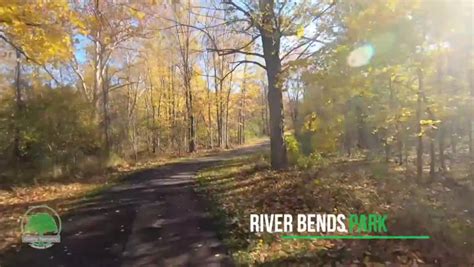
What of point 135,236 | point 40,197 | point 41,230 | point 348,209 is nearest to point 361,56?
point 348,209

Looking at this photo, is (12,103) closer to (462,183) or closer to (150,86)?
(462,183)

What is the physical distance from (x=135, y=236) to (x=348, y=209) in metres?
4.67

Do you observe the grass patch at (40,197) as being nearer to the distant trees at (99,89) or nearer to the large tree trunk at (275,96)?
the distant trees at (99,89)

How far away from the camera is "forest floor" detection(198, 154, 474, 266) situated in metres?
6.50

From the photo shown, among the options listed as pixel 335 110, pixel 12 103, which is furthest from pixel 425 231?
pixel 12 103

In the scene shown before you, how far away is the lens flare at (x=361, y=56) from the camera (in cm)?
Answer: 1059

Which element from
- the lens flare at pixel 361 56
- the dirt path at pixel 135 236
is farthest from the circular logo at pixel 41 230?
the lens flare at pixel 361 56

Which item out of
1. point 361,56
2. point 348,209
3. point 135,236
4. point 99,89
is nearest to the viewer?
point 135,236

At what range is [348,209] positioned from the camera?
9156 millimetres

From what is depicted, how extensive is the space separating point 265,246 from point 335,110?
450 inches

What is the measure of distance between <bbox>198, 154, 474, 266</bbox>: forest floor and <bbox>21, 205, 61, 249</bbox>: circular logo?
9.51ft

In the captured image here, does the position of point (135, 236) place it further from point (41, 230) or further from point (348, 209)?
point (348, 209)

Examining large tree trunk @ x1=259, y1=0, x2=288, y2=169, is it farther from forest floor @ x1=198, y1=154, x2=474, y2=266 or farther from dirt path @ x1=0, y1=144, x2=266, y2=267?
Result: dirt path @ x1=0, y1=144, x2=266, y2=267

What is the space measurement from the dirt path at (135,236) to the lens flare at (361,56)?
5.45 m
